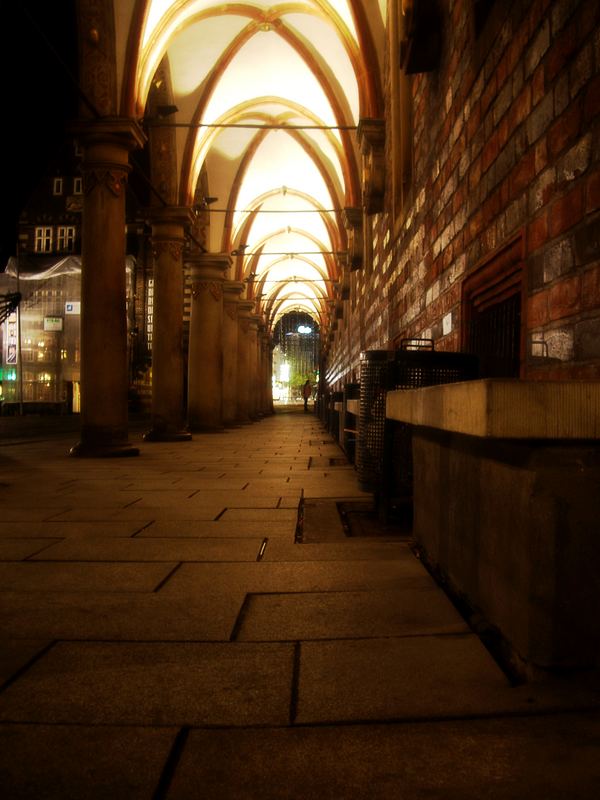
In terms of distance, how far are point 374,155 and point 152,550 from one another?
765 cm

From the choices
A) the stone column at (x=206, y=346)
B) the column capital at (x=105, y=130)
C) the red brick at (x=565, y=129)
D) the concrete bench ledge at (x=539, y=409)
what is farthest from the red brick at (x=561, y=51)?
the stone column at (x=206, y=346)

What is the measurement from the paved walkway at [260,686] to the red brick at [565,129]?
195cm

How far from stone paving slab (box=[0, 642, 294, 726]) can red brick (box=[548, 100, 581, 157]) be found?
2.38 metres

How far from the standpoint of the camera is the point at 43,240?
122 feet

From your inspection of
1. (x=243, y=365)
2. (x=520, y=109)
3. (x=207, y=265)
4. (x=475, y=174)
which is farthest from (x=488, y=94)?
(x=243, y=365)

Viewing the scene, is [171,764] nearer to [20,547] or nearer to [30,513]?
[20,547]

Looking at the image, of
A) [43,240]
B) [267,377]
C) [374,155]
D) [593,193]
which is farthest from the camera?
[267,377]

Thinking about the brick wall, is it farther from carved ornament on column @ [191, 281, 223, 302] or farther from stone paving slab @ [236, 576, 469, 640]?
carved ornament on column @ [191, 281, 223, 302]

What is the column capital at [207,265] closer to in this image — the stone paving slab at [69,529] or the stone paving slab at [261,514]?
the stone paving slab at [261,514]

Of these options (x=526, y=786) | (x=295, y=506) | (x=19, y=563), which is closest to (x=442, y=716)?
(x=526, y=786)

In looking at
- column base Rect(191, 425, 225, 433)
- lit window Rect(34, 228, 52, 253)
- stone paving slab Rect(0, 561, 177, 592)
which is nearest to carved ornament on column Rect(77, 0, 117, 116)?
stone paving slab Rect(0, 561, 177, 592)

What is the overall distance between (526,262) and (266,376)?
36681mm

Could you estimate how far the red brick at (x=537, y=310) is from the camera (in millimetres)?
3246

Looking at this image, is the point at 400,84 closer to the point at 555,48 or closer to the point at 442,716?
the point at 555,48
